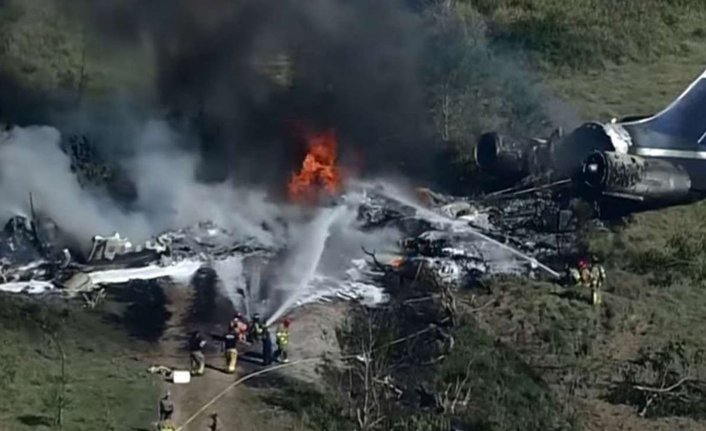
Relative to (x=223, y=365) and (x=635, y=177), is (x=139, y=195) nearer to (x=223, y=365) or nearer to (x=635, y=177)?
(x=223, y=365)

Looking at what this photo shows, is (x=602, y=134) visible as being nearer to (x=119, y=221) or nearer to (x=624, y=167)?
(x=624, y=167)

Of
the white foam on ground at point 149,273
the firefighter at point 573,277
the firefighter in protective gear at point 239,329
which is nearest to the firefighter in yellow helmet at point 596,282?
the firefighter at point 573,277

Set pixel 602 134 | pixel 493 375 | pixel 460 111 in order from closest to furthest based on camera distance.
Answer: pixel 493 375 < pixel 602 134 < pixel 460 111

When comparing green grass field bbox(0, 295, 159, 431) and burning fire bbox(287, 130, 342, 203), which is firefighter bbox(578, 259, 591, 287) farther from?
green grass field bbox(0, 295, 159, 431)

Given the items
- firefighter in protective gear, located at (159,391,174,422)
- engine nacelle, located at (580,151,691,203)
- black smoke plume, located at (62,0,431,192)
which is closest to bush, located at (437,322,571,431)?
firefighter in protective gear, located at (159,391,174,422)

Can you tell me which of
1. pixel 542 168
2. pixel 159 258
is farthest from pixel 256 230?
pixel 542 168

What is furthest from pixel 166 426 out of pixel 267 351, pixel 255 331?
pixel 255 331
